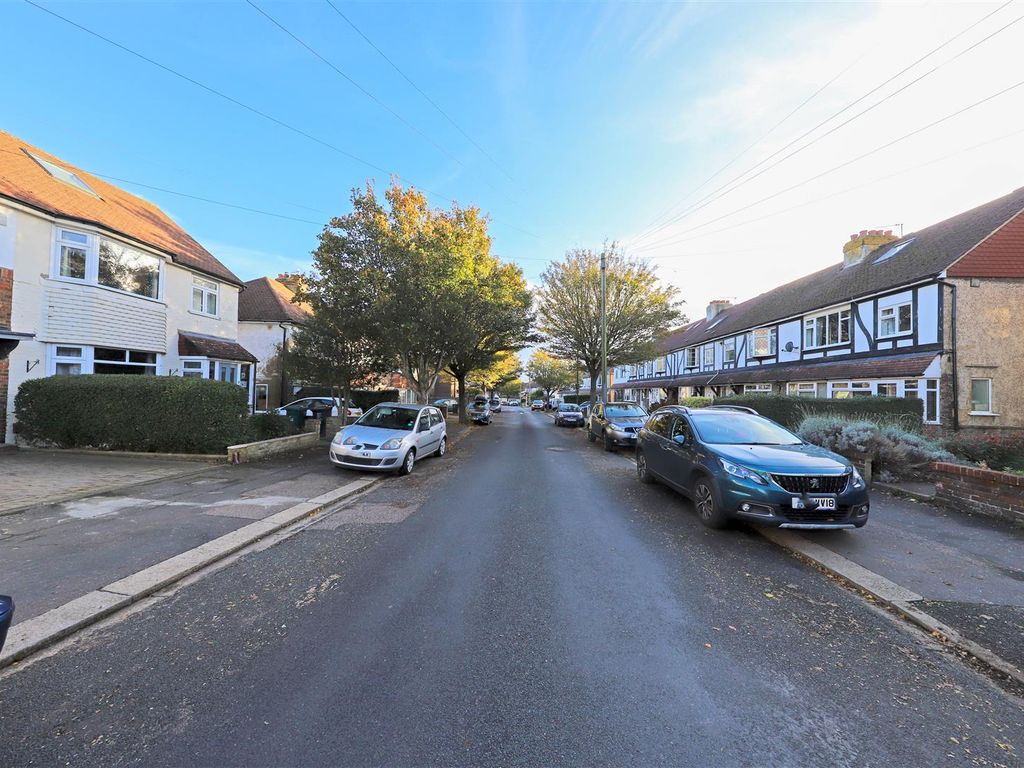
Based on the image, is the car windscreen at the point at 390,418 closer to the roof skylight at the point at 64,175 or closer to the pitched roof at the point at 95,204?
the pitched roof at the point at 95,204

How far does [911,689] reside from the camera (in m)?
2.90

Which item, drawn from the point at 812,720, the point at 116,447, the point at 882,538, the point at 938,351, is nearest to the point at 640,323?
the point at 938,351

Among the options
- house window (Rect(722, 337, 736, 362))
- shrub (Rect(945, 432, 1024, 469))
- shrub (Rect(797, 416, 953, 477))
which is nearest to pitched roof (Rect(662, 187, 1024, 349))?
house window (Rect(722, 337, 736, 362))

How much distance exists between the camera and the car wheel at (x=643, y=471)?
913 centimetres

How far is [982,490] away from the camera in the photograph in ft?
21.9

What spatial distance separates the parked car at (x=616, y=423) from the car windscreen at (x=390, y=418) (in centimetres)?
676

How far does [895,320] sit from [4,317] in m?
27.9

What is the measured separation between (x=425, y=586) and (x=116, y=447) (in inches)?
438

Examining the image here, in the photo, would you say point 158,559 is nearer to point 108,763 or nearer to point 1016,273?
point 108,763

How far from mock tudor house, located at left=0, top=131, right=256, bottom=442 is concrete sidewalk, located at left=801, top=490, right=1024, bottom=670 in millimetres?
15685

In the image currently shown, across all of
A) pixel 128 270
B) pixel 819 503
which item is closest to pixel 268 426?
pixel 128 270

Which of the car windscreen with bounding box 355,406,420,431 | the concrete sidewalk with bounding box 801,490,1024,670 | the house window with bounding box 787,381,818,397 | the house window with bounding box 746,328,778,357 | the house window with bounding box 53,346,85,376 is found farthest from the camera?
the house window with bounding box 746,328,778,357

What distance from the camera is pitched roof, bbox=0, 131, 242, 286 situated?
39.5 feet

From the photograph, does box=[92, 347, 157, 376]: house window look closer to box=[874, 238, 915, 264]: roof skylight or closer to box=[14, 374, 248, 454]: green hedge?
box=[14, 374, 248, 454]: green hedge
